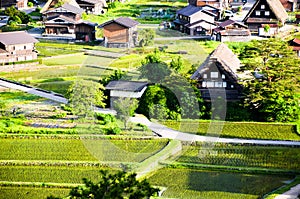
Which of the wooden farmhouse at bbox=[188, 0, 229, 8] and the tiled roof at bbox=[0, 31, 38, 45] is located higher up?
the wooden farmhouse at bbox=[188, 0, 229, 8]

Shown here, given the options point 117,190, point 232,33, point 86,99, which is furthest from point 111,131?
point 232,33

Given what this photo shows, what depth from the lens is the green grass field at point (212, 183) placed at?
39.5ft

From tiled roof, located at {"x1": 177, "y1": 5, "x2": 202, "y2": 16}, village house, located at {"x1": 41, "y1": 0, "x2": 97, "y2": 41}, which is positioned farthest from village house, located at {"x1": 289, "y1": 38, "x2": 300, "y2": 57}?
village house, located at {"x1": 41, "y1": 0, "x2": 97, "y2": 41}

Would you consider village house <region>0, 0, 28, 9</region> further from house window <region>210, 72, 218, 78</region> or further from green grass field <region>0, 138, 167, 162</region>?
green grass field <region>0, 138, 167, 162</region>

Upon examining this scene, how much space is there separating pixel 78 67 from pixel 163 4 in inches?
594

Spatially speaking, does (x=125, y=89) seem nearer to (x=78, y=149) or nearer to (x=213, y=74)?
(x=213, y=74)

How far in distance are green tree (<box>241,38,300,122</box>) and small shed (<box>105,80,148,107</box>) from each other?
123 inches

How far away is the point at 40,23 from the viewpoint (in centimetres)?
3056

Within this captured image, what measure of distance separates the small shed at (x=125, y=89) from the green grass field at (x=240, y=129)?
139 cm

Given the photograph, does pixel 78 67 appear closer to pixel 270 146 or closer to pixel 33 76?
pixel 33 76

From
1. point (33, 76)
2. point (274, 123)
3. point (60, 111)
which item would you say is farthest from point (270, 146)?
point (33, 76)

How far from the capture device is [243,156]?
1405 centimetres

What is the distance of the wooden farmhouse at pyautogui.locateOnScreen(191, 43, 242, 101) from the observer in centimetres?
1716

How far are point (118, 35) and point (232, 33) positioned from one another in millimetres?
5213
